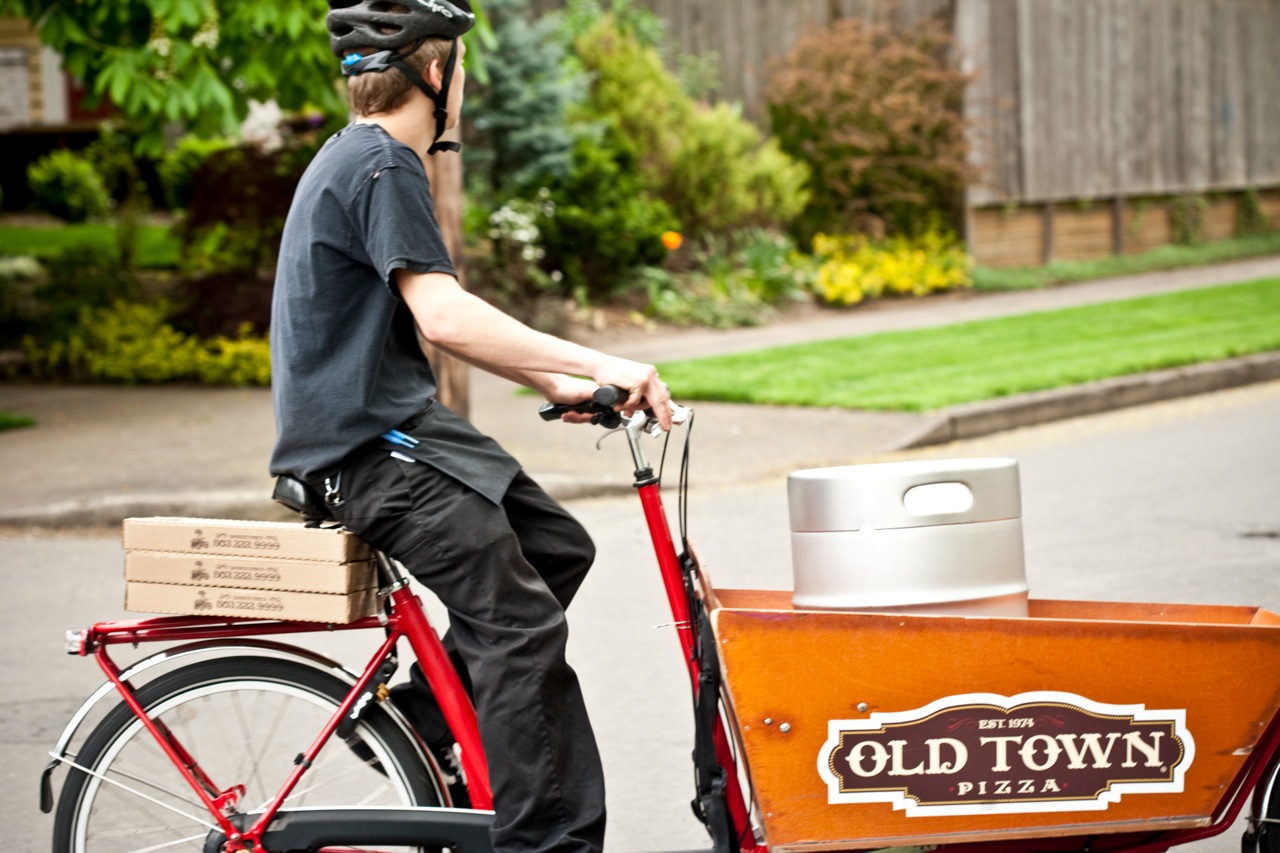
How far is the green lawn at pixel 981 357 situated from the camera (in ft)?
32.1

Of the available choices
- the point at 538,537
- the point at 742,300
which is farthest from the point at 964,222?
the point at 538,537

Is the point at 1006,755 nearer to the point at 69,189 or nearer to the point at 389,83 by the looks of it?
the point at 389,83

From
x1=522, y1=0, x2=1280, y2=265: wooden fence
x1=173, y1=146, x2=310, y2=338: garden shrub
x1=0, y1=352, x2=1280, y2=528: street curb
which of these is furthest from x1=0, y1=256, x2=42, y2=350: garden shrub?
x1=522, y1=0, x2=1280, y2=265: wooden fence

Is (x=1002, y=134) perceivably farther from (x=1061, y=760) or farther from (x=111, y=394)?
(x=1061, y=760)

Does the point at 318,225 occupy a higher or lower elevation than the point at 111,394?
higher

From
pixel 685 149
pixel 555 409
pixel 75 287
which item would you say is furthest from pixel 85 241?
pixel 555 409

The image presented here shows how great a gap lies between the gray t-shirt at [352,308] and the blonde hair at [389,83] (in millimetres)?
58

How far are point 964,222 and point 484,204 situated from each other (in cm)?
553

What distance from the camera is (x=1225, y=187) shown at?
20.1m

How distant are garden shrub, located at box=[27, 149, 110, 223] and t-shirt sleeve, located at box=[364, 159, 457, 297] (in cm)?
1867

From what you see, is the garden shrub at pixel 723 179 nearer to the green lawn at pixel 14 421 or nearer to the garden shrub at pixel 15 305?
the garden shrub at pixel 15 305

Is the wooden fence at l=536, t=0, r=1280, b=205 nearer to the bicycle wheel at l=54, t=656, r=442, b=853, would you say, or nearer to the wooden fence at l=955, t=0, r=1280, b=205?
the wooden fence at l=955, t=0, r=1280, b=205

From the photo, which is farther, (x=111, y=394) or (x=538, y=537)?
(x=111, y=394)

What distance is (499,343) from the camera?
258 cm
